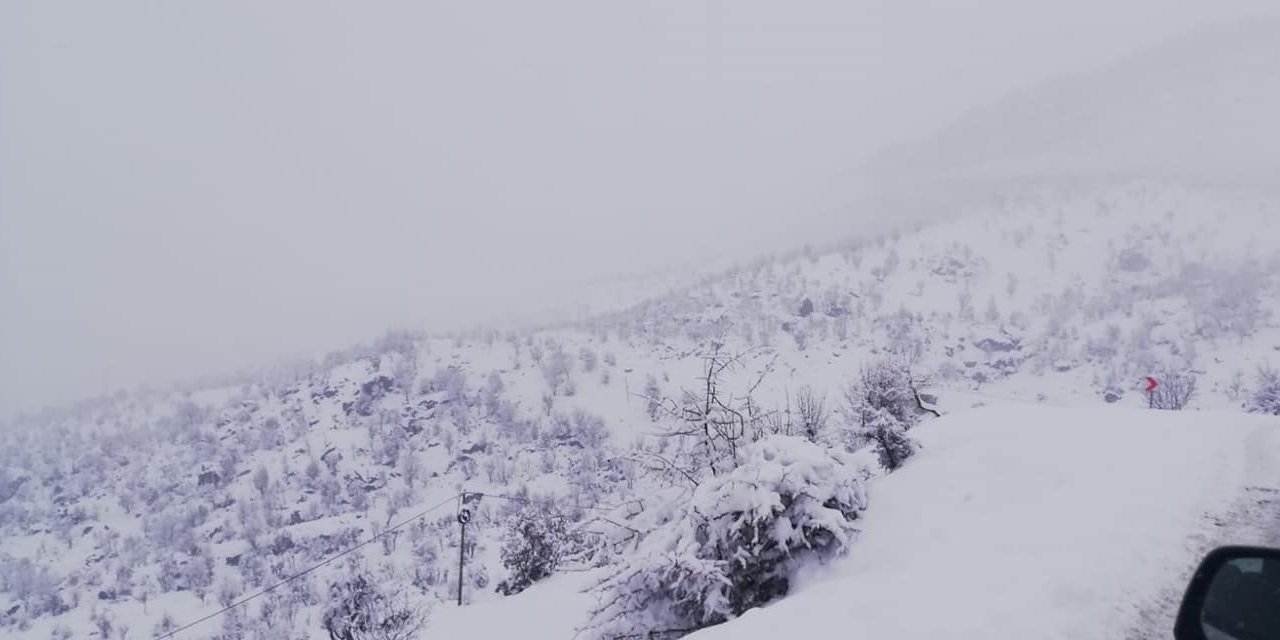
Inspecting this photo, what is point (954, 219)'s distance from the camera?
139 metres

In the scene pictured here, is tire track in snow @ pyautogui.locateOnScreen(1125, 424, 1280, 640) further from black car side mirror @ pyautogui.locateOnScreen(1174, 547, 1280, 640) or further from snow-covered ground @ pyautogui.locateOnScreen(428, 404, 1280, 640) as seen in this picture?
black car side mirror @ pyautogui.locateOnScreen(1174, 547, 1280, 640)

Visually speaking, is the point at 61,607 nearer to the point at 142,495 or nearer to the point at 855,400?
the point at 142,495

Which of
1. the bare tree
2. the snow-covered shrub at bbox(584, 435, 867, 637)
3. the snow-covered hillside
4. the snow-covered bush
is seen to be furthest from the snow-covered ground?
the snow-covered hillside

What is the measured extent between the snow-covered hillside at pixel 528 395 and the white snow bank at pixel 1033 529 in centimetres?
3432

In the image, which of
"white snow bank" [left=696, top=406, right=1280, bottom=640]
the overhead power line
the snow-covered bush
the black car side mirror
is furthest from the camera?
the overhead power line

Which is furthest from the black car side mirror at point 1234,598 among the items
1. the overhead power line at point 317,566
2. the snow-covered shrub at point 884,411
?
the overhead power line at point 317,566

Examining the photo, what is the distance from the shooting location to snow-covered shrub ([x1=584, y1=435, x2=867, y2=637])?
716cm

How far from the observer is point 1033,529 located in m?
6.25

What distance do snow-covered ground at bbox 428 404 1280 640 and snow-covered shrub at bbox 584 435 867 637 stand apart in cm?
39

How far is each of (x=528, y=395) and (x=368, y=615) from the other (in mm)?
92204

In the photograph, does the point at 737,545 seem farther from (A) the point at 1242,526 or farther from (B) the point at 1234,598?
(B) the point at 1234,598

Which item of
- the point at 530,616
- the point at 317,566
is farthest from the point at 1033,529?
the point at 317,566

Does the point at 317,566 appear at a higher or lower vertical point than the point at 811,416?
lower

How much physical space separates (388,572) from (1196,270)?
383 feet
